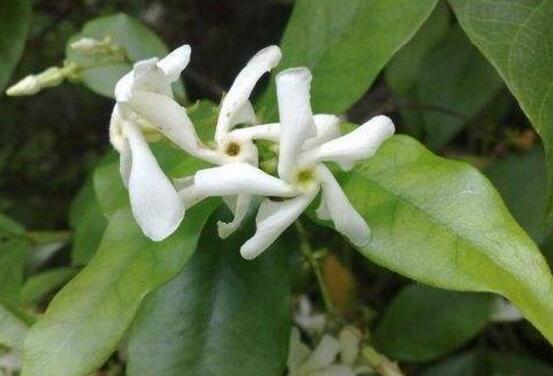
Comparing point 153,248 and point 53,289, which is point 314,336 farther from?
point 153,248

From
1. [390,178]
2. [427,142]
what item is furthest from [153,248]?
[427,142]

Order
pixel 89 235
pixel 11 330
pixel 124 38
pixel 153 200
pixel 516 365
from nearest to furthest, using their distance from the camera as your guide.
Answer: pixel 153 200, pixel 11 330, pixel 89 235, pixel 124 38, pixel 516 365

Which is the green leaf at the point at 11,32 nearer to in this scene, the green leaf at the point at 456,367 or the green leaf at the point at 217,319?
the green leaf at the point at 217,319

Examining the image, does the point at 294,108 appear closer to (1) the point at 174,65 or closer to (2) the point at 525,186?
(1) the point at 174,65

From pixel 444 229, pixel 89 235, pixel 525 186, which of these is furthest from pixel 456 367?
pixel 444 229

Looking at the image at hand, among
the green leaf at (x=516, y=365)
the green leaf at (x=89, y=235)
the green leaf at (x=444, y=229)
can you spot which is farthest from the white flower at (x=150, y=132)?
the green leaf at (x=516, y=365)

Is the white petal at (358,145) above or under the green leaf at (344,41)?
above

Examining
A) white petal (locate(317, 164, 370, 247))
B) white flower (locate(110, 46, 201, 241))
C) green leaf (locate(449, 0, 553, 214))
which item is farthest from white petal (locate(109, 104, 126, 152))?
green leaf (locate(449, 0, 553, 214))

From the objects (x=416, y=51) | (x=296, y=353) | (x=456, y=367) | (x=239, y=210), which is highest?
(x=239, y=210)
